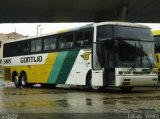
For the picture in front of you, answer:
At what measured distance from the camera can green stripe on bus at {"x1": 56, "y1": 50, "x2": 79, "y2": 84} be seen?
21.2 metres

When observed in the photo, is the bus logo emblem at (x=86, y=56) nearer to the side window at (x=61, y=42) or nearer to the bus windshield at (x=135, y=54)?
the bus windshield at (x=135, y=54)

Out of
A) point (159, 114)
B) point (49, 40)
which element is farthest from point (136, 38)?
point (159, 114)

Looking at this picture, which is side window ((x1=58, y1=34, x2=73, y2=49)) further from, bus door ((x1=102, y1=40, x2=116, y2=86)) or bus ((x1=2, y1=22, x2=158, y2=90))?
bus door ((x1=102, y1=40, x2=116, y2=86))

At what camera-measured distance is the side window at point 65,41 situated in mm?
21562

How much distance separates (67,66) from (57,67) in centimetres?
107

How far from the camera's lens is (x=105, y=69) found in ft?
62.8

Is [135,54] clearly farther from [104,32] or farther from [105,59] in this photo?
[104,32]

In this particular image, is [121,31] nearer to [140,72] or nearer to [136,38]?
[136,38]

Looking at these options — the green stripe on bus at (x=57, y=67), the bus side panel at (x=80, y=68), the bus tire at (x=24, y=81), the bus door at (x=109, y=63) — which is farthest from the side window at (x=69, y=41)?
the bus tire at (x=24, y=81)

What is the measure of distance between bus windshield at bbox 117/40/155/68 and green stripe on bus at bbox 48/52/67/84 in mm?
3999

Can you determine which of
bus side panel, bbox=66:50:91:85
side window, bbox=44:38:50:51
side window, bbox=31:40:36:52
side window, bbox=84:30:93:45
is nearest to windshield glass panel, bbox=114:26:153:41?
side window, bbox=84:30:93:45

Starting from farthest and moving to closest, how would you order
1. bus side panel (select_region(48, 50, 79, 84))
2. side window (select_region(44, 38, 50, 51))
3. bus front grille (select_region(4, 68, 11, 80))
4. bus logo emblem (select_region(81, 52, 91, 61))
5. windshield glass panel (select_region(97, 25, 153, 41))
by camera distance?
Result: bus front grille (select_region(4, 68, 11, 80))
side window (select_region(44, 38, 50, 51))
bus side panel (select_region(48, 50, 79, 84))
bus logo emblem (select_region(81, 52, 91, 61))
windshield glass panel (select_region(97, 25, 153, 41))

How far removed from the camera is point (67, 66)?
21812 mm
